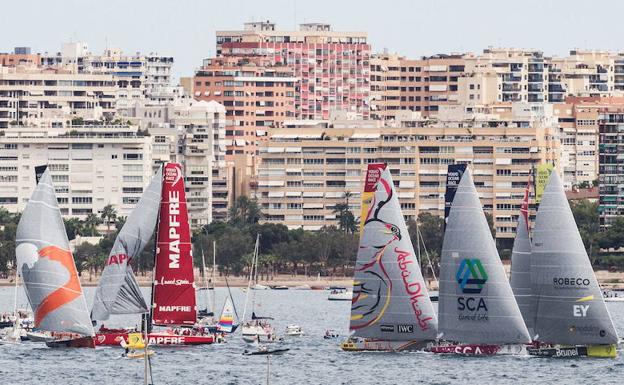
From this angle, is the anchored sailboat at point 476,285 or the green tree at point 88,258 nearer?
the anchored sailboat at point 476,285

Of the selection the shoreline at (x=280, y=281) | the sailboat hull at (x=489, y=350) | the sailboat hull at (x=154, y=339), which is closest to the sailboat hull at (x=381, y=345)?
the sailboat hull at (x=489, y=350)

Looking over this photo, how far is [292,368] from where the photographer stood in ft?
286

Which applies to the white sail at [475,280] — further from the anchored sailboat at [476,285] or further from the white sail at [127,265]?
the white sail at [127,265]

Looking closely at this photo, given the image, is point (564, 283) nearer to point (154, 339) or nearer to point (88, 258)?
point (154, 339)

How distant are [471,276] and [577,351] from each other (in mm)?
4642

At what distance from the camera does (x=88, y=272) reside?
646 ft

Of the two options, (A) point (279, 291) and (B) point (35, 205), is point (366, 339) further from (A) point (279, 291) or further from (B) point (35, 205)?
(A) point (279, 291)

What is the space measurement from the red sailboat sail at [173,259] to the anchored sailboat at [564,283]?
46.8 feet

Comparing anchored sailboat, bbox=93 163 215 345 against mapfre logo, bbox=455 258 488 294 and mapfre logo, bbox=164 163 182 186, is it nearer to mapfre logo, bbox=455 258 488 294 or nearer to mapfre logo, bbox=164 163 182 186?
Answer: mapfre logo, bbox=164 163 182 186

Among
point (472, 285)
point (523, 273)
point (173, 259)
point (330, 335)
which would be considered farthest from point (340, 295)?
point (472, 285)

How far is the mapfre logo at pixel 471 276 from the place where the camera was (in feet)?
266

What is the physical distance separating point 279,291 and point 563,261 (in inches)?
4156

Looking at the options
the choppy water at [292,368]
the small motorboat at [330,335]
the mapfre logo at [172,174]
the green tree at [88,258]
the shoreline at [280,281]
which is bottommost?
the choppy water at [292,368]

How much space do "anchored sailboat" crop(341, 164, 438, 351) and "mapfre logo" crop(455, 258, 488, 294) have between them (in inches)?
110
